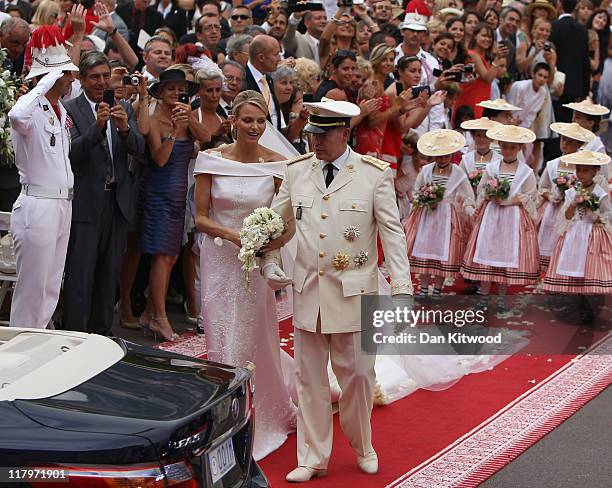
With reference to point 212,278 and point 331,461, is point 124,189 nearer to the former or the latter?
point 212,278

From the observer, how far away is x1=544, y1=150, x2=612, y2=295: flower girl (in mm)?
10062

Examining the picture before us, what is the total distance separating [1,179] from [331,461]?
3.79 m

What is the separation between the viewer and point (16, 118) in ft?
24.2

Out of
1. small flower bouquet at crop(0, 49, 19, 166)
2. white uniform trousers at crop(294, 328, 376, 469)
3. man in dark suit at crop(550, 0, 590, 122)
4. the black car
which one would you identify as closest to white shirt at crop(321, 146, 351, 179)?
white uniform trousers at crop(294, 328, 376, 469)

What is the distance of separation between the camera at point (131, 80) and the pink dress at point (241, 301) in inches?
79.7

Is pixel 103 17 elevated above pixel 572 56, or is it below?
above

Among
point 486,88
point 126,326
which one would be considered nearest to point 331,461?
point 126,326

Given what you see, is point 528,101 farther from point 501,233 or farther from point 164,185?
point 164,185

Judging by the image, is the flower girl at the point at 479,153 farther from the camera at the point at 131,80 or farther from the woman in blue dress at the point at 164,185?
the camera at the point at 131,80

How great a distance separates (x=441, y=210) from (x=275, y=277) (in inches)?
185

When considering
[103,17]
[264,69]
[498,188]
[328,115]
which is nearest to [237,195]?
[328,115]

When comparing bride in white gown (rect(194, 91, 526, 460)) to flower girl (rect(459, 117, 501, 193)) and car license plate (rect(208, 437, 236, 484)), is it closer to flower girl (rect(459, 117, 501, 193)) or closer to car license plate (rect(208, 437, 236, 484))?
car license plate (rect(208, 437, 236, 484))

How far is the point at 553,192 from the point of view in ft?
35.6

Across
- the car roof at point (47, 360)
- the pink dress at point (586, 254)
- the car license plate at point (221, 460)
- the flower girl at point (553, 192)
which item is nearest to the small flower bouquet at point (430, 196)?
the flower girl at point (553, 192)
